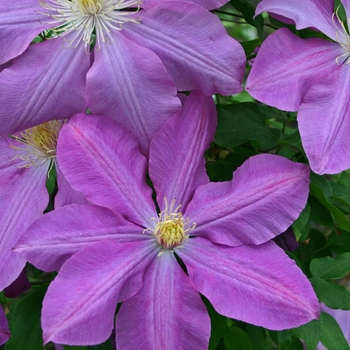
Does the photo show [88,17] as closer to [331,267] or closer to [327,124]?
[327,124]

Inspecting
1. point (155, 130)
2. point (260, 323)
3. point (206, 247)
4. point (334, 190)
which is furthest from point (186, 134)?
point (334, 190)

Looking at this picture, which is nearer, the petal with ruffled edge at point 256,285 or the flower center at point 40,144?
the petal with ruffled edge at point 256,285

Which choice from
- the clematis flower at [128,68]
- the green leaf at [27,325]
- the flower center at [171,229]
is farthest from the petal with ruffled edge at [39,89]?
the green leaf at [27,325]

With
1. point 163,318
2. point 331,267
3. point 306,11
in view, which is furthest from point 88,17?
point 331,267

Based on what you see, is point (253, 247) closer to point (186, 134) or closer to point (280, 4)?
point (186, 134)

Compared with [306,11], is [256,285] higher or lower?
lower

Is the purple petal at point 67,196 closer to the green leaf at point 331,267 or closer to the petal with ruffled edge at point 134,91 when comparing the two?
the petal with ruffled edge at point 134,91
